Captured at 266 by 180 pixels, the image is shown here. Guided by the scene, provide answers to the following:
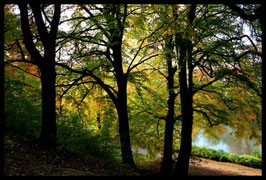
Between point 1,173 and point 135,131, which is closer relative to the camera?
point 1,173

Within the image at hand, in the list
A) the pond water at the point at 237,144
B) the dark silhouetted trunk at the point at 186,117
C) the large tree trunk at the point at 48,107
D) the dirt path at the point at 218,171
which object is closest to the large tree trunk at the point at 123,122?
the dark silhouetted trunk at the point at 186,117

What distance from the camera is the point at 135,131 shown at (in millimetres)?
10406

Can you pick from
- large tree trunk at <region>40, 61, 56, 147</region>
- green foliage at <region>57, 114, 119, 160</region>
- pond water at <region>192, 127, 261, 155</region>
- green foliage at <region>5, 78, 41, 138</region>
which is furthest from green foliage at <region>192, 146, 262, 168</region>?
green foliage at <region>5, 78, 41, 138</region>

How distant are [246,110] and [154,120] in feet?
15.0

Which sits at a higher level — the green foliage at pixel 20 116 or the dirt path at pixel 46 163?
the green foliage at pixel 20 116

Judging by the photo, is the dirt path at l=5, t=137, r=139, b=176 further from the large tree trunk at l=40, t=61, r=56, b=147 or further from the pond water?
the pond water

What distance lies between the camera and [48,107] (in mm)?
6230

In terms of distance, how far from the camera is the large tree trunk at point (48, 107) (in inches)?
240

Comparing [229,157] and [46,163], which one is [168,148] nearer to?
[46,163]

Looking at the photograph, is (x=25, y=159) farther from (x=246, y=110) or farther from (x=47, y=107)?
(x=246, y=110)

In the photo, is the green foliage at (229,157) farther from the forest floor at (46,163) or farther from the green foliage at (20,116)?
the green foliage at (20,116)

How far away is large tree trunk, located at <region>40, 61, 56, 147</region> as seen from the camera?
20.0ft

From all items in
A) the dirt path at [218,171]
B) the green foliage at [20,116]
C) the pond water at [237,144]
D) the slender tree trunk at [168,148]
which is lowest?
the pond water at [237,144]
